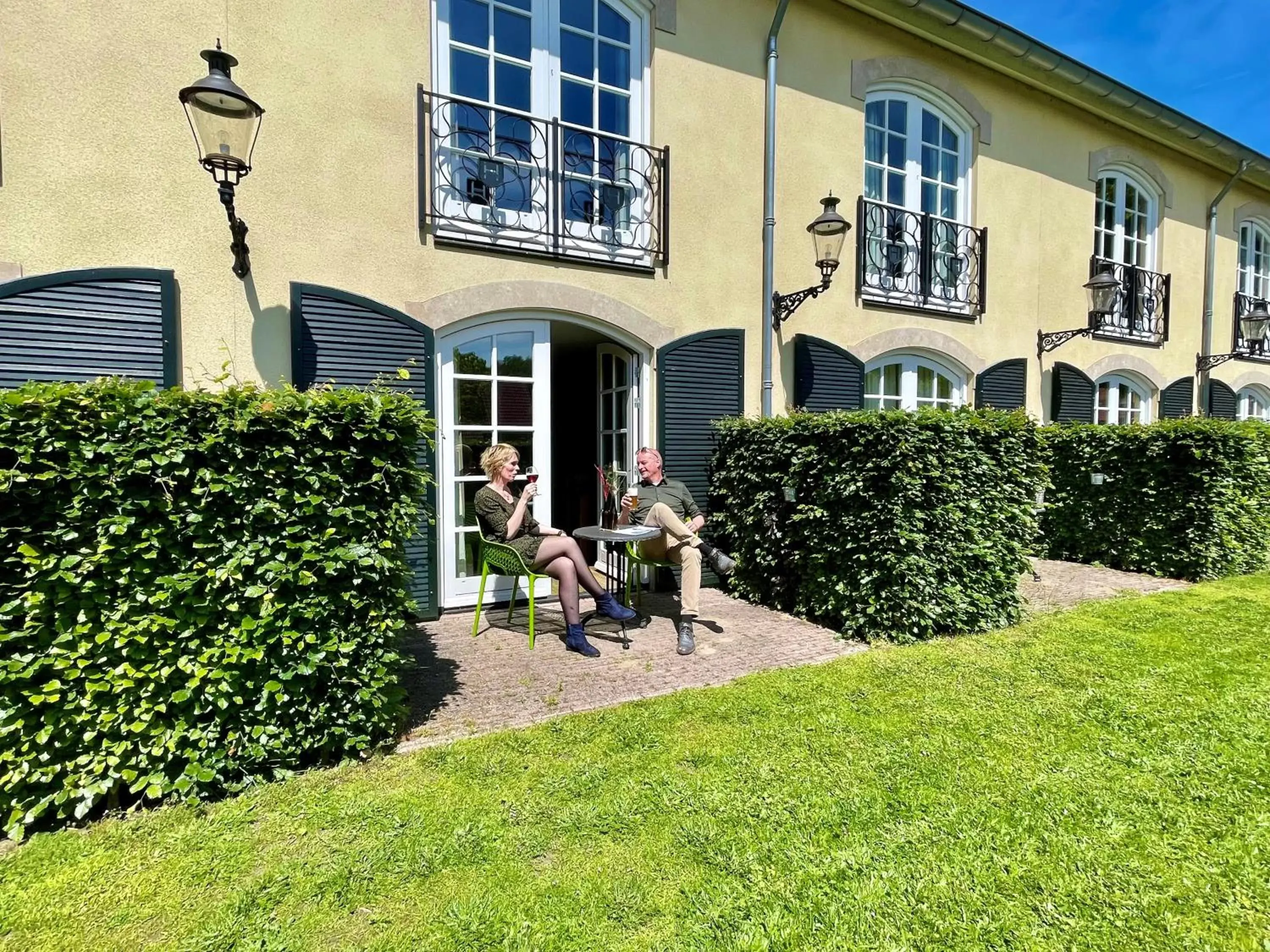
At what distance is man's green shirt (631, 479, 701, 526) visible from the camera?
4973 millimetres

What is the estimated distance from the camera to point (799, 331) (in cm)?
661

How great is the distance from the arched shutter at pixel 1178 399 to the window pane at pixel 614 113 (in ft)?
31.2

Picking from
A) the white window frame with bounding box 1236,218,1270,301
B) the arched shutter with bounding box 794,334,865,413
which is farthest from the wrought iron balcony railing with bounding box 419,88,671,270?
the white window frame with bounding box 1236,218,1270,301

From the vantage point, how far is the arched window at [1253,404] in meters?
11.5

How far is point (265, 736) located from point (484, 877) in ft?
3.76

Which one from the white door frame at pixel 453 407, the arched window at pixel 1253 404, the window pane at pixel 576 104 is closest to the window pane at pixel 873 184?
the window pane at pixel 576 104

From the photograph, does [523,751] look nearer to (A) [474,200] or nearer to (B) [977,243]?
(A) [474,200]

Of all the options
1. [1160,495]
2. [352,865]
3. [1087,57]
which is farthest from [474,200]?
[1087,57]

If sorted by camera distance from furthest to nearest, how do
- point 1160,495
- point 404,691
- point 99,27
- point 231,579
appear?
point 1160,495 < point 99,27 < point 404,691 < point 231,579

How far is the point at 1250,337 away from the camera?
1114 cm

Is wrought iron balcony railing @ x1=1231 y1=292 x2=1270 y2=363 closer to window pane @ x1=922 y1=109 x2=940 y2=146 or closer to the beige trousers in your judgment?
window pane @ x1=922 y1=109 x2=940 y2=146

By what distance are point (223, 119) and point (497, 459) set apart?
98.8 inches

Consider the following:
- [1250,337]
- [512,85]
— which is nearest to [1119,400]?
[1250,337]

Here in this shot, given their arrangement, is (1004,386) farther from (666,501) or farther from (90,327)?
(90,327)
